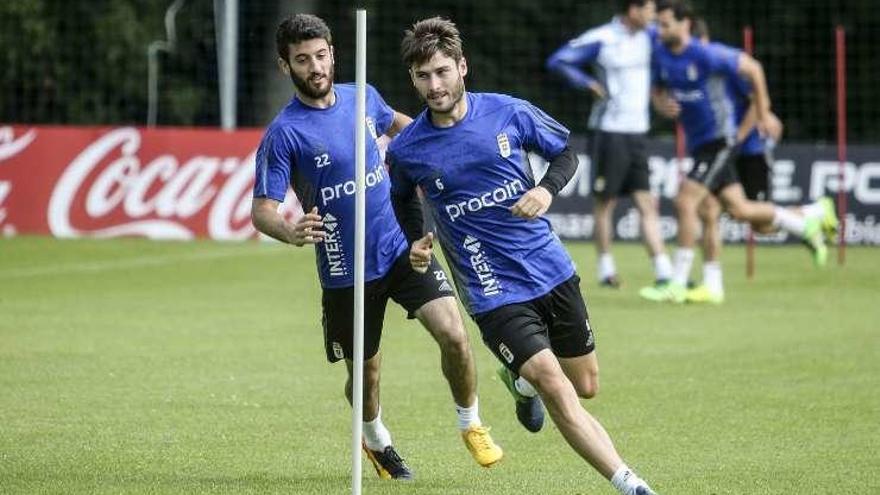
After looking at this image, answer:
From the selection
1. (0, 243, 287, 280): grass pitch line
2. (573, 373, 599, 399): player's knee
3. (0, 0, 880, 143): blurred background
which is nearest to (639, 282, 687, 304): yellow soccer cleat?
(0, 243, 287, 280): grass pitch line

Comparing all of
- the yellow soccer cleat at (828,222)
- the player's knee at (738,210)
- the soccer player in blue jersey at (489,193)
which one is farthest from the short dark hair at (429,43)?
the yellow soccer cleat at (828,222)

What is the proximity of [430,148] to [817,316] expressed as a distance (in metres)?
7.76

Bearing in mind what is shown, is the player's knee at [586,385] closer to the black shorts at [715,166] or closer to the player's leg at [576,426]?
the player's leg at [576,426]

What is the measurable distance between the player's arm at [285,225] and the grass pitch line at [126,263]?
33.6ft

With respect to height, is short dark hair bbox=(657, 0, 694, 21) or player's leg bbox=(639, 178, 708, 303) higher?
short dark hair bbox=(657, 0, 694, 21)

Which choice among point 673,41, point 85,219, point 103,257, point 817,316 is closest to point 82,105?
point 85,219

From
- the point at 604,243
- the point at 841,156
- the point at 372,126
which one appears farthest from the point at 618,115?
the point at 372,126

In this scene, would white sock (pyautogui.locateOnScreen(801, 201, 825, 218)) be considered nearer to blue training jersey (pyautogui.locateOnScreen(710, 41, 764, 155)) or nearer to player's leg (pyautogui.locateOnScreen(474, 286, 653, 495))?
blue training jersey (pyautogui.locateOnScreen(710, 41, 764, 155))

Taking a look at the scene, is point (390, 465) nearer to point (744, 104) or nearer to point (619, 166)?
point (619, 166)

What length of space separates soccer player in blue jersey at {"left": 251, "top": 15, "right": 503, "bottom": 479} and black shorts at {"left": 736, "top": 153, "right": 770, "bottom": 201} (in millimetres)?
8495

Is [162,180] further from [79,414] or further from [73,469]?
[73,469]

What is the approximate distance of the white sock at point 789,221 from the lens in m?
16.7

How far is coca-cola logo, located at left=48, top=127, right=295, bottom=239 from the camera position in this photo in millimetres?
21938

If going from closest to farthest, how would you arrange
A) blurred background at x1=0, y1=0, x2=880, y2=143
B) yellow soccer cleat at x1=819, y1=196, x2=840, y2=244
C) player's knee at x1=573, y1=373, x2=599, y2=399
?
player's knee at x1=573, y1=373, x2=599, y2=399, yellow soccer cleat at x1=819, y1=196, x2=840, y2=244, blurred background at x1=0, y1=0, x2=880, y2=143
